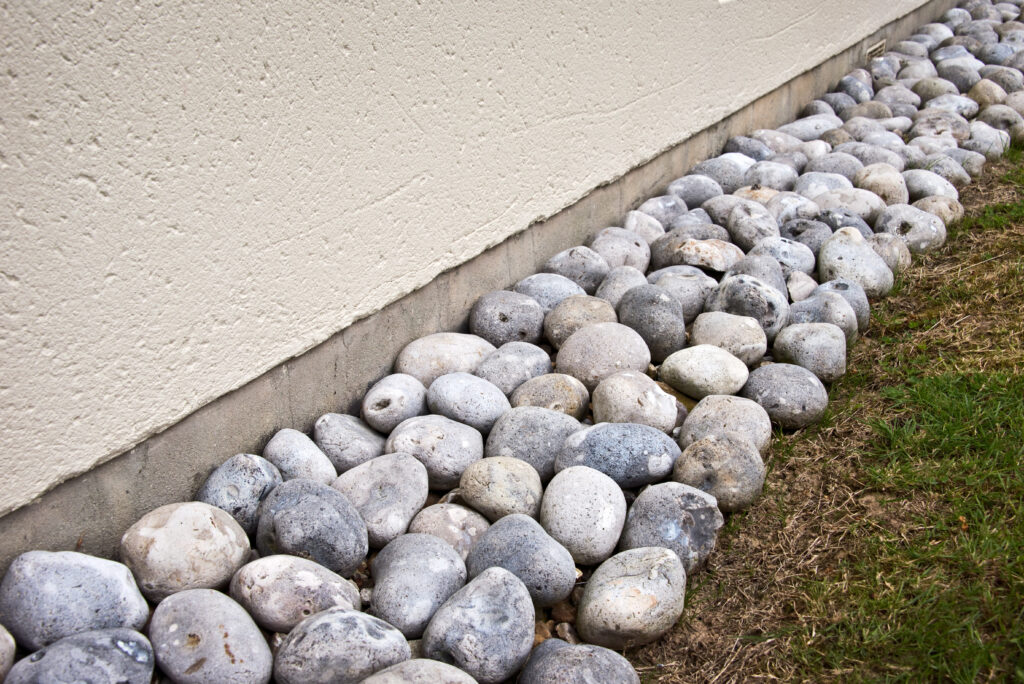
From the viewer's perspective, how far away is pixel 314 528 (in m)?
1.91

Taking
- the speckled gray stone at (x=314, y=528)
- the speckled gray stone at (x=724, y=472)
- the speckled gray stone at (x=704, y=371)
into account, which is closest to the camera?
the speckled gray stone at (x=314, y=528)

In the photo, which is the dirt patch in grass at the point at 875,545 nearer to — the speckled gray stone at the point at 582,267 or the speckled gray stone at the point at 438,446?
the speckled gray stone at the point at 438,446

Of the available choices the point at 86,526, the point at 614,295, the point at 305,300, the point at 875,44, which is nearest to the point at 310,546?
the point at 86,526

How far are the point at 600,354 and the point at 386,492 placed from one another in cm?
83

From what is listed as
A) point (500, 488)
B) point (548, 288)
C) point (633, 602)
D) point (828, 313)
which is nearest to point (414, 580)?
point (500, 488)

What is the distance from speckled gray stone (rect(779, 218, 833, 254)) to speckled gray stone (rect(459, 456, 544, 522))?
5.66ft

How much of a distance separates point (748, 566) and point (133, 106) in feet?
5.60

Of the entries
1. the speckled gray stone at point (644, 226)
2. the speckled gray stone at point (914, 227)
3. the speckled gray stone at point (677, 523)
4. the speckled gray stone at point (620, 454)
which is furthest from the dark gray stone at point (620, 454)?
the speckled gray stone at point (914, 227)

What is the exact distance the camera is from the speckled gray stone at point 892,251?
10.6 ft

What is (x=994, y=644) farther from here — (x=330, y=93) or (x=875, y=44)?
(x=875, y=44)

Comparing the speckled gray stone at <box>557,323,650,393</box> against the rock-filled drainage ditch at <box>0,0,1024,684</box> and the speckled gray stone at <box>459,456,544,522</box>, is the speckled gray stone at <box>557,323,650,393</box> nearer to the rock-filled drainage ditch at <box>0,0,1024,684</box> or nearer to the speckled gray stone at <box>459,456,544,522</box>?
the rock-filled drainage ditch at <box>0,0,1024,684</box>

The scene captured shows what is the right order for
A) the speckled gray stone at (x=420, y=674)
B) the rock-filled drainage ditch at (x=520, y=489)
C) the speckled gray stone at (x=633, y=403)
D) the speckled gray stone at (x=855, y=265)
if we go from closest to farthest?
1. the speckled gray stone at (x=420, y=674)
2. the rock-filled drainage ditch at (x=520, y=489)
3. the speckled gray stone at (x=633, y=403)
4. the speckled gray stone at (x=855, y=265)

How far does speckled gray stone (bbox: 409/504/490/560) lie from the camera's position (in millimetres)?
2049

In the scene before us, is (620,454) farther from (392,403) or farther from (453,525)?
(392,403)
